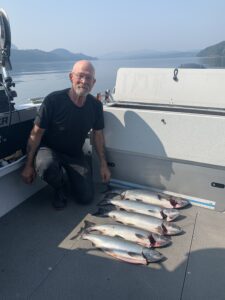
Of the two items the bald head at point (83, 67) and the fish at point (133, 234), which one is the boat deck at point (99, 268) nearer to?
the fish at point (133, 234)

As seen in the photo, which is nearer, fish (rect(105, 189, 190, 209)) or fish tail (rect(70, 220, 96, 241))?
fish tail (rect(70, 220, 96, 241))

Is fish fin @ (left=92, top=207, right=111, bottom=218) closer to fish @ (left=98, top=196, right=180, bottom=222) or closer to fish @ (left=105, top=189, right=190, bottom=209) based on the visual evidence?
fish @ (left=98, top=196, right=180, bottom=222)

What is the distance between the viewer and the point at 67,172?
3.59m

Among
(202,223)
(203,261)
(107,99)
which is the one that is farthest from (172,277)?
(107,99)

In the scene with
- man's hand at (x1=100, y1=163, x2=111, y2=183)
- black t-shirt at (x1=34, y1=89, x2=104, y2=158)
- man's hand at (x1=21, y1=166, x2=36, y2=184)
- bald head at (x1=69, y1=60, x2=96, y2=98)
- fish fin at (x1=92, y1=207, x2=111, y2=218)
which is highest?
bald head at (x1=69, y1=60, x2=96, y2=98)

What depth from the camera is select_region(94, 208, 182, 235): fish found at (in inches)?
111

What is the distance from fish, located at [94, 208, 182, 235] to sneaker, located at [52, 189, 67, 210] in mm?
527

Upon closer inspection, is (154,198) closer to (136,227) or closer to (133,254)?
(136,227)

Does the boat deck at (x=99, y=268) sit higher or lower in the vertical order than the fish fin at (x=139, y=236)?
lower

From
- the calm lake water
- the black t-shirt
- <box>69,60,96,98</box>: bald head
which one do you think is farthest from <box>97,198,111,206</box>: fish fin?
the calm lake water

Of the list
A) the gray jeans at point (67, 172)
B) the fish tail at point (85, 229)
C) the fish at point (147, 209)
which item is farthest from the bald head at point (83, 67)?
the fish tail at point (85, 229)

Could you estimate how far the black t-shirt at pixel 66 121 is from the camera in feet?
10.8

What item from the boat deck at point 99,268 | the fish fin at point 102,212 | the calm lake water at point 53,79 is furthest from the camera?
the calm lake water at point 53,79

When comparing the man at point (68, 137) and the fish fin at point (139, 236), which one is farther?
the man at point (68, 137)
